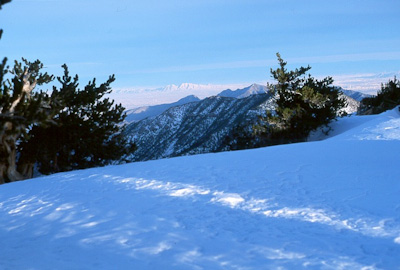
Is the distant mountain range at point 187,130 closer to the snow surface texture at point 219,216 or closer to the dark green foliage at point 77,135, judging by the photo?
the dark green foliage at point 77,135

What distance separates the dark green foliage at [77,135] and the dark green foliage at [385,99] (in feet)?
91.5

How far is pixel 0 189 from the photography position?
12656 mm

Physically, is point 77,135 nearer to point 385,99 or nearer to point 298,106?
point 298,106

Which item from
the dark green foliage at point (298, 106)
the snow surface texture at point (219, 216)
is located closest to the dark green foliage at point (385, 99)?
the dark green foliage at point (298, 106)

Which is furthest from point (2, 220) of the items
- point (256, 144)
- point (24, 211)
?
point (256, 144)

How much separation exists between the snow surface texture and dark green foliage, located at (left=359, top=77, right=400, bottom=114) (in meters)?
24.4

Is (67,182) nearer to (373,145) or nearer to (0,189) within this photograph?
(0,189)

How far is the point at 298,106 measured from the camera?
2861 cm

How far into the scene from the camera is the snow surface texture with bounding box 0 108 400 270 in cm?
564

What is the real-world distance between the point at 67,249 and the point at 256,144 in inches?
1055

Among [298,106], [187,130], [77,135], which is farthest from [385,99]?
[187,130]

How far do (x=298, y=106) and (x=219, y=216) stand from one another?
23.1 metres

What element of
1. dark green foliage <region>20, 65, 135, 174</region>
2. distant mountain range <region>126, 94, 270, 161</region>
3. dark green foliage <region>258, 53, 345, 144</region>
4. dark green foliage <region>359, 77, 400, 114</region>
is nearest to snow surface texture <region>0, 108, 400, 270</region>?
dark green foliage <region>20, 65, 135, 174</region>

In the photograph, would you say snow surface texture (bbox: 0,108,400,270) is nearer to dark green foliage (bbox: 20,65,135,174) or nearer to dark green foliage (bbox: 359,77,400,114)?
dark green foliage (bbox: 20,65,135,174)
